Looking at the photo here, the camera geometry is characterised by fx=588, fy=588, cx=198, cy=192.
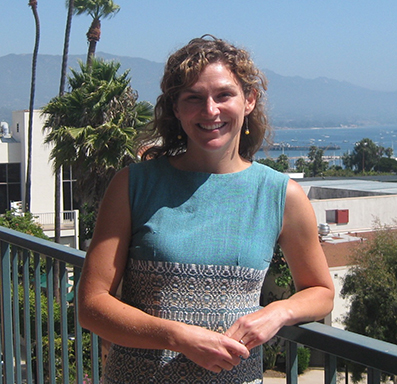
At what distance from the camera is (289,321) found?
5.23ft

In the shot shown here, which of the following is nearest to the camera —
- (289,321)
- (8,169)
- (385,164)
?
(289,321)

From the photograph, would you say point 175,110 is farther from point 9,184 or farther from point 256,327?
point 9,184

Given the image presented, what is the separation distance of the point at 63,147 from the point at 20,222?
345cm

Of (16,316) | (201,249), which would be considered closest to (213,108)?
(201,249)

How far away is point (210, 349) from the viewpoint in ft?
4.81

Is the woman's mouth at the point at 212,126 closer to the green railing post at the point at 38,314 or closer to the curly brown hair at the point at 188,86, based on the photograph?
the curly brown hair at the point at 188,86

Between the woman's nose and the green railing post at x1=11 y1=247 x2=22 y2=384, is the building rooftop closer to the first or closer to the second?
the green railing post at x1=11 y1=247 x2=22 y2=384

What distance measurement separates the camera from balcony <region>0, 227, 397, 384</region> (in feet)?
4.84

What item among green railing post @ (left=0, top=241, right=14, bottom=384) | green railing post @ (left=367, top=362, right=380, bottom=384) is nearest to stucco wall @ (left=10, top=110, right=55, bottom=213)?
green railing post @ (left=0, top=241, right=14, bottom=384)

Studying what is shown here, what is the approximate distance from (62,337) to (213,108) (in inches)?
53.7

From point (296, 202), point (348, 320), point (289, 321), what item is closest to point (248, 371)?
point (289, 321)

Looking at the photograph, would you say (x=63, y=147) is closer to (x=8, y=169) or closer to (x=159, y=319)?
(x=8, y=169)

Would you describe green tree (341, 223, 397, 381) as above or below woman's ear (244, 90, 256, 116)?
below

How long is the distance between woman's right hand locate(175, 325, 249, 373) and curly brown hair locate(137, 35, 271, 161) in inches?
24.1
